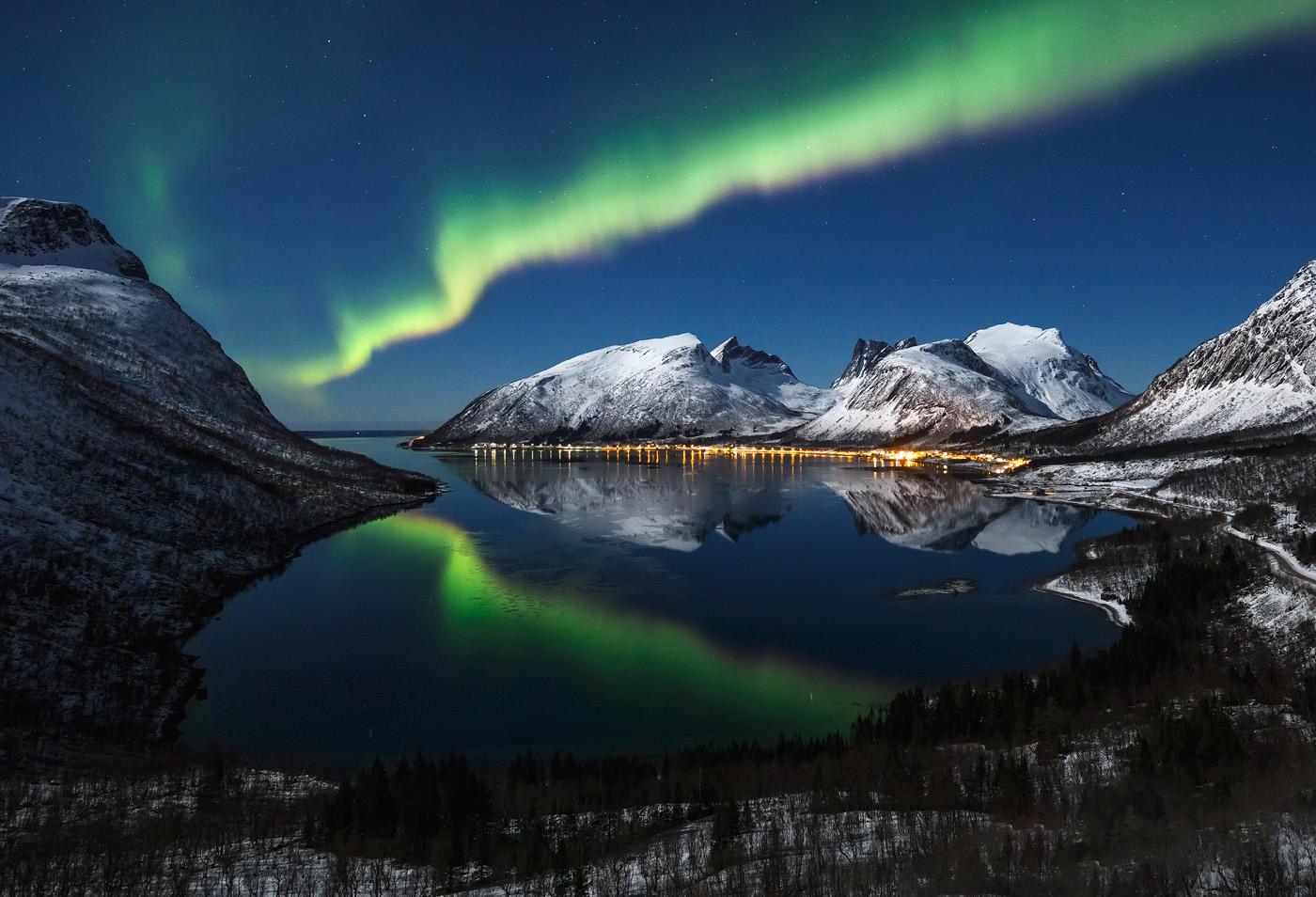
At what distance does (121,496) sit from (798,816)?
49.9 m

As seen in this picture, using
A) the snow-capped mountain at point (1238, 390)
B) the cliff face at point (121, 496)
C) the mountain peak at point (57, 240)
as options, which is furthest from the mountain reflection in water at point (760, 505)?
the mountain peak at point (57, 240)

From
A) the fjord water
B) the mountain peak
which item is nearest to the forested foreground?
the fjord water

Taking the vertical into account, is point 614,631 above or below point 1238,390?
below

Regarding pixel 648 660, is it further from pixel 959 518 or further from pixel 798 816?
pixel 959 518

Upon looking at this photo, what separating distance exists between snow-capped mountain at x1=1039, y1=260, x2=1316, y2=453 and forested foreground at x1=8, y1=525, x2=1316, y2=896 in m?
147

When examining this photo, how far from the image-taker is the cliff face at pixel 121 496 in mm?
25797

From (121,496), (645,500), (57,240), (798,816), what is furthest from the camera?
(57,240)

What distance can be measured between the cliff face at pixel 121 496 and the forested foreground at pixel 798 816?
9.95m

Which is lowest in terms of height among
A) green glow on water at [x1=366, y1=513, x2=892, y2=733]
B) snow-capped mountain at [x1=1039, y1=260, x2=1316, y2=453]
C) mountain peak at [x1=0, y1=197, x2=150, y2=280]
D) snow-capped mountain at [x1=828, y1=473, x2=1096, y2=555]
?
green glow on water at [x1=366, y1=513, x2=892, y2=733]

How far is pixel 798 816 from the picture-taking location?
1459 cm

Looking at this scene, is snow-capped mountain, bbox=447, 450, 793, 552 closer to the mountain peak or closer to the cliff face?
the cliff face

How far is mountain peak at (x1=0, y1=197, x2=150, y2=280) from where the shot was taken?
376 feet

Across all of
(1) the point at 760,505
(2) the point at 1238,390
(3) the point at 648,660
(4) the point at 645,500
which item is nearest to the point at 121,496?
(3) the point at 648,660

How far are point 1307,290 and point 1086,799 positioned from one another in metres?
213
